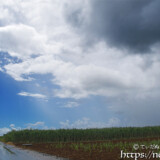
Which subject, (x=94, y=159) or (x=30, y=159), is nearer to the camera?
(x=94, y=159)

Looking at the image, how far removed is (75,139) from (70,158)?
21794 mm

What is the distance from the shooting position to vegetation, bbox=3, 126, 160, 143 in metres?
31.8

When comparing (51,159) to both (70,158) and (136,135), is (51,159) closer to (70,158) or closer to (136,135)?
(70,158)

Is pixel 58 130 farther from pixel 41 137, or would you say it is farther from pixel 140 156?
pixel 140 156

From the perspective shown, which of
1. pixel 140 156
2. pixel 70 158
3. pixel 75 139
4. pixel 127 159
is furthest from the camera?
pixel 75 139

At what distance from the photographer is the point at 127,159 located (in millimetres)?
11039

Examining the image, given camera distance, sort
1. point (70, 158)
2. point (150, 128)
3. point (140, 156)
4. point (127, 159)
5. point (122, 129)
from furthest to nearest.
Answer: point (150, 128) → point (122, 129) → point (70, 158) → point (140, 156) → point (127, 159)

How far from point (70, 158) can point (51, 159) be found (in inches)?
44.6

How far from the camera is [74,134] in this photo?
3375 centimetres

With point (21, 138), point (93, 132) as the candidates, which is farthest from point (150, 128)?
point (21, 138)

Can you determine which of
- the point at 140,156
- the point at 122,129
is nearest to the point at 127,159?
the point at 140,156

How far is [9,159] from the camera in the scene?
12.7 metres

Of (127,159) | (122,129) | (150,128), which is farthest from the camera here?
(150,128)

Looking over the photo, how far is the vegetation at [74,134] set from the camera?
31.8 meters
